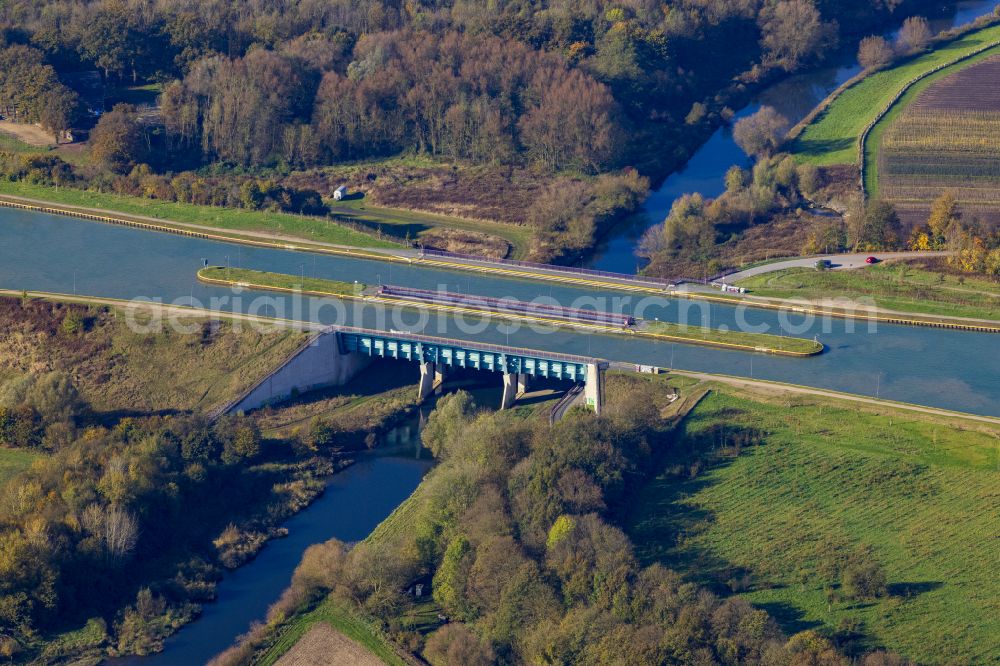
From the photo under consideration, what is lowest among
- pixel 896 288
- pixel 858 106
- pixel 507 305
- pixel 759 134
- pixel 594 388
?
pixel 594 388

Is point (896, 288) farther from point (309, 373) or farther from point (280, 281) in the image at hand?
point (280, 281)

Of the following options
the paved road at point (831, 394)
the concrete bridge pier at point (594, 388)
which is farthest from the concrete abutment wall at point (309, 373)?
the paved road at point (831, 394)

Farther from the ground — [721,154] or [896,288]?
[721,154]

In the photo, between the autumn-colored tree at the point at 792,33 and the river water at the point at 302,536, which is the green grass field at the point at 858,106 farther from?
the river water at the point at 302,536

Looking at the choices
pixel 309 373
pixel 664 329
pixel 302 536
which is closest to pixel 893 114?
pixel 664 329

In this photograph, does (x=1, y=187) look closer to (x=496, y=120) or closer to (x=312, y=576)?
(x=496, y=120)
